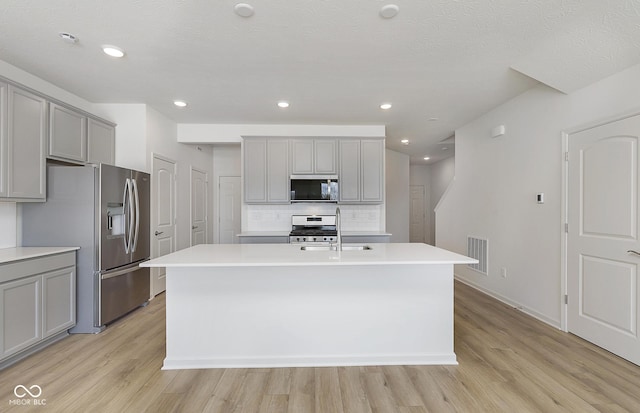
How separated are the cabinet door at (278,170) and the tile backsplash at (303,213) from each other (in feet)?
1.10

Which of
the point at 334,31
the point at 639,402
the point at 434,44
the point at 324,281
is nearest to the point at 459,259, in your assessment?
the point at 324,281

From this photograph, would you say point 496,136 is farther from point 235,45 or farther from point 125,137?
point 125,137

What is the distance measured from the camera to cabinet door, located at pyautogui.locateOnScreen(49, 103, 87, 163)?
2998 mm

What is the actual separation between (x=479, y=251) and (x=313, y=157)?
9.47 feet

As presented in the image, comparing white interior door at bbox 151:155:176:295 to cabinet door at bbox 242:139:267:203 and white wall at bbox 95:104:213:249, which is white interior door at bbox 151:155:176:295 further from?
cabinet door at bbox 242:139:267:203

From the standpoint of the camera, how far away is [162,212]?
4.30 metres

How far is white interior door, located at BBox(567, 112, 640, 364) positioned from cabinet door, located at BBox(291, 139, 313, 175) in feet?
10.6

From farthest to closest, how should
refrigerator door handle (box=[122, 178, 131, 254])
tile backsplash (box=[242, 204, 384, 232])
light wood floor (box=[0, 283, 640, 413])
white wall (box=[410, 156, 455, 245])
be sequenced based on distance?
white wall (box=[410, 156, 455, 245])
tile backsplash (box=[242, 204, 384, 232])
refrigerator door handle (box=[122, 178, 131, 254])
light wood floor (box=[0, 283, 640, 413])

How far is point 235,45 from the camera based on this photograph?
2443 mm

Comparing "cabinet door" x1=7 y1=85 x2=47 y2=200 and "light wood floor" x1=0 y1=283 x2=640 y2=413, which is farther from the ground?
"cabinet door" x1=7 y1=85 x2=47 y2=200

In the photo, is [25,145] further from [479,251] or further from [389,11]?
[479,251]

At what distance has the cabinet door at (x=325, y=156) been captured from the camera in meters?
4.78

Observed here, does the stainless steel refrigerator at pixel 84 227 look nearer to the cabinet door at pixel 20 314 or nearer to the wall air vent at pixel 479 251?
the cabinet door at pixel 20 314

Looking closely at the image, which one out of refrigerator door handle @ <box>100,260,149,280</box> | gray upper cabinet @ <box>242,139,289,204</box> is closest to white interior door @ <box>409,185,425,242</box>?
gray upper cabinet @ <box>242,139,289,204</box>
